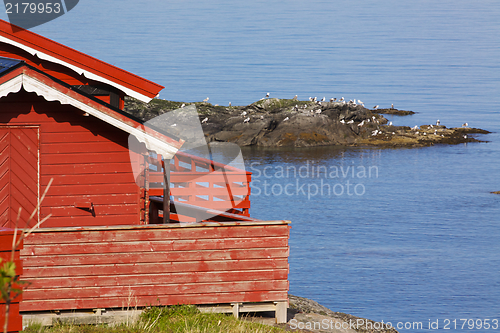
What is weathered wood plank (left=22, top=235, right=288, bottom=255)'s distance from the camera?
10820 mm

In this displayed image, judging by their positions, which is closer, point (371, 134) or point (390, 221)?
point (390, 221)

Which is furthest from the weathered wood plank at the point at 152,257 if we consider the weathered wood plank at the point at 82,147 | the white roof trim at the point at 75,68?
the white roof trim at the point at 75,68

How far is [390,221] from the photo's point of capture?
4997 centimetres

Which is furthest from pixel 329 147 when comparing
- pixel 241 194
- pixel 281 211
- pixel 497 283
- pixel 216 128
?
pixel 241 194

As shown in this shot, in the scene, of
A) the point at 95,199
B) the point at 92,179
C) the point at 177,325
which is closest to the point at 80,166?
the point at 92,179

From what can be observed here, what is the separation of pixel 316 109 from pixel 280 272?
8302 centimetres

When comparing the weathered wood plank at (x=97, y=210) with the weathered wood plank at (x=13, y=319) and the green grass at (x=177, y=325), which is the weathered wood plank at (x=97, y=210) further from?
the weathered wood plank at (x=13, y=319)

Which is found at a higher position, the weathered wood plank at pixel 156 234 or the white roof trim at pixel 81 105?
the white roof trim at pixel 81 105

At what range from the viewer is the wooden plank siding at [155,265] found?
10.9 meters

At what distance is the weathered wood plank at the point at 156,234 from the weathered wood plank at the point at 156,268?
1.66 ft

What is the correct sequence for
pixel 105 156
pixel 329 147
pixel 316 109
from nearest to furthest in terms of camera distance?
1. pixel 105 156
2. pixel 329 147
3. pixel 316 109

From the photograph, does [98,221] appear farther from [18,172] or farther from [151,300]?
[151,300]

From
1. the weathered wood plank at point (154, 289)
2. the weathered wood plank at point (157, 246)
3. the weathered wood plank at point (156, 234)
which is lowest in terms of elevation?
the weathered wood plank at point (154, 289)

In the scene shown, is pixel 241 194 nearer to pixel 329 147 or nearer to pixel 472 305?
pixel 472 305
